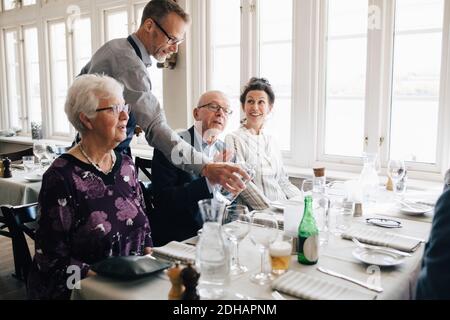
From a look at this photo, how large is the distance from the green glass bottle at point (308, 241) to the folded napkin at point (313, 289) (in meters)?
0.15

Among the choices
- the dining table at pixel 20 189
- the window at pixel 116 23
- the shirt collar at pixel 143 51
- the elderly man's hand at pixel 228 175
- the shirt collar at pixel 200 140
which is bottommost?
the dining table at pixel 20 189

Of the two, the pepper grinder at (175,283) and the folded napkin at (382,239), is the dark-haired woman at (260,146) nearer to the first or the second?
the folded napkin at (382,239)

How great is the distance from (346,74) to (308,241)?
242cm

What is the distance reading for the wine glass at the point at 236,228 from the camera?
1398mm

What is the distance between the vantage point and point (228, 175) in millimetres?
1846

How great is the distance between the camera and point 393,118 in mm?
3379

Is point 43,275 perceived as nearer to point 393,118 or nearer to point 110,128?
point 110,128

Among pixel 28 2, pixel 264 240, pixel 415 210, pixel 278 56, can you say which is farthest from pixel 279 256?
pixel 28 2

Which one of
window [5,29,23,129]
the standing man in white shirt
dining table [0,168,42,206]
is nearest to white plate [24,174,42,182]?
dining table [0,168,42,206]

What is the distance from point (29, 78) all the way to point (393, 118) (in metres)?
5.13

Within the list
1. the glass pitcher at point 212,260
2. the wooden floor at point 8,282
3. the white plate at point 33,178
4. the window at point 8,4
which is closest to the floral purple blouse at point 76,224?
the glass pitcher at point 212,260

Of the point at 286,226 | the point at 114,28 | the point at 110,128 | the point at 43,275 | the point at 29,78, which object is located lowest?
the point at 43,275

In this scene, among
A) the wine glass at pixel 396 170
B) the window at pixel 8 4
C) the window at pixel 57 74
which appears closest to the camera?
the wine glass at pixel 396 170

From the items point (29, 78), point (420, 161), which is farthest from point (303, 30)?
point (29, 78)
